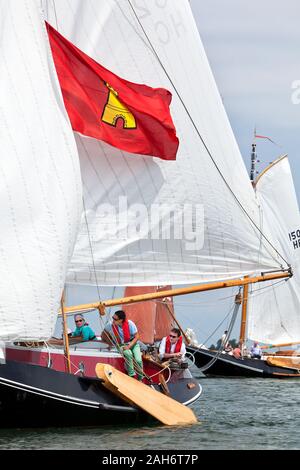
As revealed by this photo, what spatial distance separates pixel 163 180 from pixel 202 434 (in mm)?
5558

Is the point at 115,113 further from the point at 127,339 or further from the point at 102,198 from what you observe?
the point at 127,339

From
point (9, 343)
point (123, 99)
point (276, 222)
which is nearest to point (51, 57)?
point (123, 99)

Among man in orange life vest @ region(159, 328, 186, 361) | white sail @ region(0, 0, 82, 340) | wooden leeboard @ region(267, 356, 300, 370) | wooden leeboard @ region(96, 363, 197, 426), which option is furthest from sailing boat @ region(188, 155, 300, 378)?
white sail @ region(0, 0, 82, 340)

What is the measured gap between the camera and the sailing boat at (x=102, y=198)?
2383 centimetres

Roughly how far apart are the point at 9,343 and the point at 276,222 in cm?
3269

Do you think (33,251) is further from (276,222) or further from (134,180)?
(276,222)

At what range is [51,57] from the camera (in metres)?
25.2

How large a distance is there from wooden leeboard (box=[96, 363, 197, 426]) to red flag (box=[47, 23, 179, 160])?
4.77 metres

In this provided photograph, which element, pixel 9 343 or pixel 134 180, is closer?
pixel 9 343

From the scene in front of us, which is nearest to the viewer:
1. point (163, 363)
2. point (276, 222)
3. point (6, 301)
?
point (6, 301)

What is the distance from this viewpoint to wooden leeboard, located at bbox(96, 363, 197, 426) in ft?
82.6

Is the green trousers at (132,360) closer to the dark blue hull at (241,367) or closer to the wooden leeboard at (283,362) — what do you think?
the dark blue hull at (241,367)

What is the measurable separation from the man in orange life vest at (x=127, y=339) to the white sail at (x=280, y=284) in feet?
98.0

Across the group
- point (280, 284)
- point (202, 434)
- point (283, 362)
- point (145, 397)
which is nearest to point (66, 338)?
point (145, 397)
